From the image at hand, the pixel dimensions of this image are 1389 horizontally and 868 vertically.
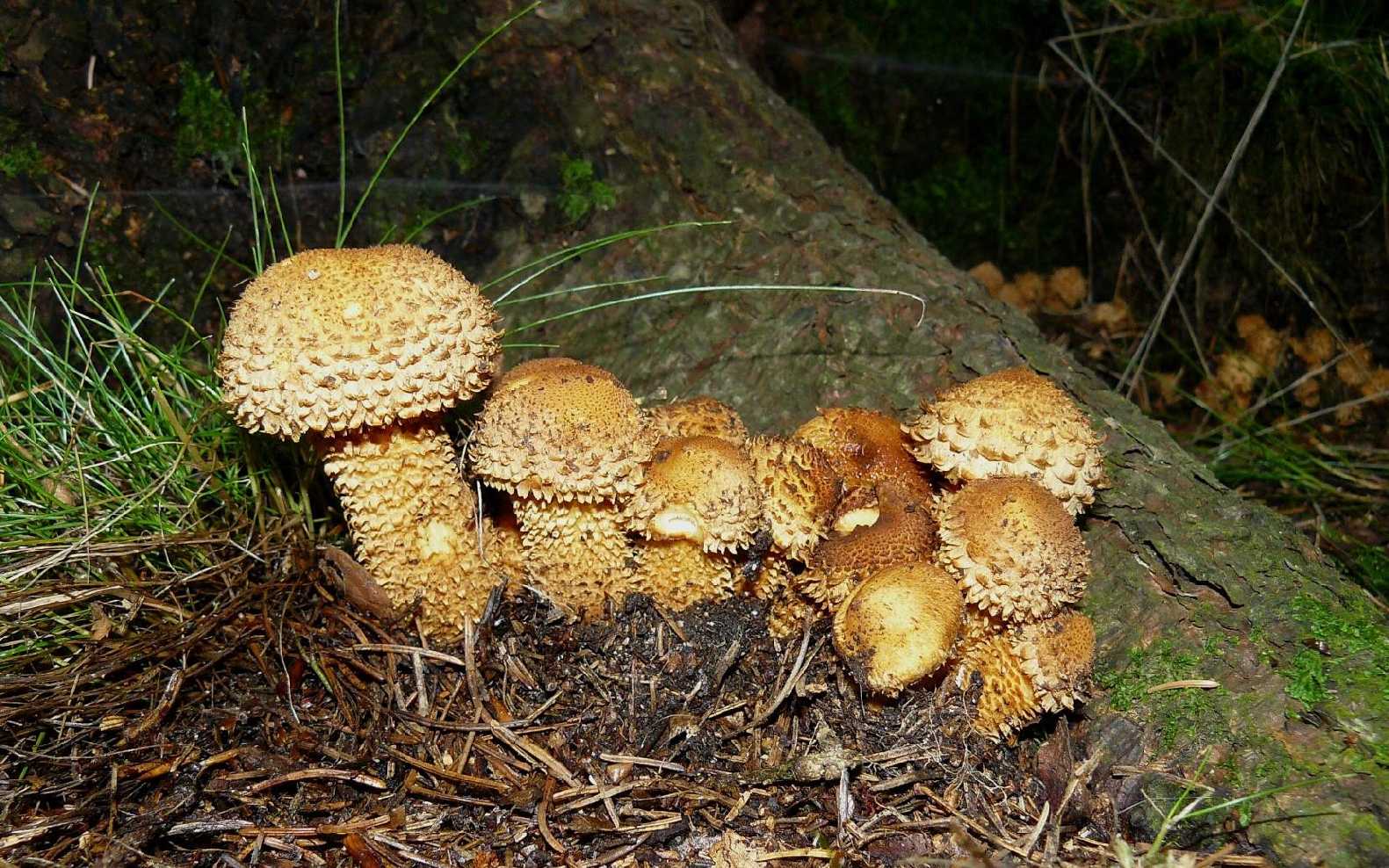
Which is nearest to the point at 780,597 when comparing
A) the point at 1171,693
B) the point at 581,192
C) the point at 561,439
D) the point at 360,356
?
the point at 561,439

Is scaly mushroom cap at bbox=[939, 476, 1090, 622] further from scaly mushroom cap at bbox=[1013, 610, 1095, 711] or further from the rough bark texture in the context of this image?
the rough bark texture

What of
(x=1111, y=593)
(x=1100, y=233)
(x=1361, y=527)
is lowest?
(x=1361, y=527)

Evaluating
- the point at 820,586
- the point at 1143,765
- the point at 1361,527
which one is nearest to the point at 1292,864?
the point at 1143,765

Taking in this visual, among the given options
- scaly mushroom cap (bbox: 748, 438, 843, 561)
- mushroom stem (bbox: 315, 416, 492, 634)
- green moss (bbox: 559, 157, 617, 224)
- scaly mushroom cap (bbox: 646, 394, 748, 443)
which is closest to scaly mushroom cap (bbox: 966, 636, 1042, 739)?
scaly mushroom cap (bbox: 748, 438, 843, 561)

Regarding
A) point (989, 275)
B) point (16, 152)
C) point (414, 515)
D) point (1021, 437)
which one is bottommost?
point (989, 275)

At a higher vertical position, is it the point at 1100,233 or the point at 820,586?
the point at 820,586

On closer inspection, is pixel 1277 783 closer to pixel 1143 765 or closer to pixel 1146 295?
pixel 1143 765

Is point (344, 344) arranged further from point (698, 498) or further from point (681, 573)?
point (681, 573)
